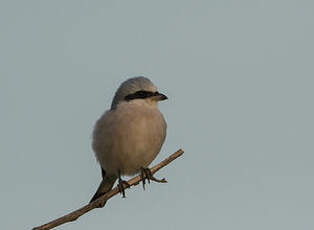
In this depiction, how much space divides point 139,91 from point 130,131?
1.84 feet

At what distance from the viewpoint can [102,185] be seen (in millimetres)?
7176

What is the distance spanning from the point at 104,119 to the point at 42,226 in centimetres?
253

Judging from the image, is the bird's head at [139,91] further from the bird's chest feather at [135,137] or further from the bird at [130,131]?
the bird's chest feather at [135,137]

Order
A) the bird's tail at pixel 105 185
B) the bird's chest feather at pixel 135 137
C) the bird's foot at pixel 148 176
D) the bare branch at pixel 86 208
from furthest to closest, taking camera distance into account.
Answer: the bird's tail at pixel 105 185, the bird's chest feather at pixel 135 137, the bird's foot at pixel 148 176, the bare branch at pixel 86 208

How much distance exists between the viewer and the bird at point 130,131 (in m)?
6.52

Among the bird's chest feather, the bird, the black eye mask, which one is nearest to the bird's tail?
the bird

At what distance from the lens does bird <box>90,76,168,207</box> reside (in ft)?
21.4

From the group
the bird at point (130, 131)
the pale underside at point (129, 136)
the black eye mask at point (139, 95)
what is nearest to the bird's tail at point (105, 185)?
the bird at point (130, 131)

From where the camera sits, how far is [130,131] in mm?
6504

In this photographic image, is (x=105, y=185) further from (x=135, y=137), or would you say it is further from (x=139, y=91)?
(x=139, y=91)

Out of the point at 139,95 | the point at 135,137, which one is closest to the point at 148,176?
the point at 135,137

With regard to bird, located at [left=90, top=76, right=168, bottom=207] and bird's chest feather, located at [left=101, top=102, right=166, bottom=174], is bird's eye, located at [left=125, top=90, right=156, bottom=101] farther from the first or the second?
bird's chest feather, located at [left=101, top=102, right=166, bottom=174]

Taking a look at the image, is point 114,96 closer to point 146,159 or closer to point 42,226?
point 146,159

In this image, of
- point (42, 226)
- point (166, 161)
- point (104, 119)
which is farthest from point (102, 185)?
point (42, 226)
